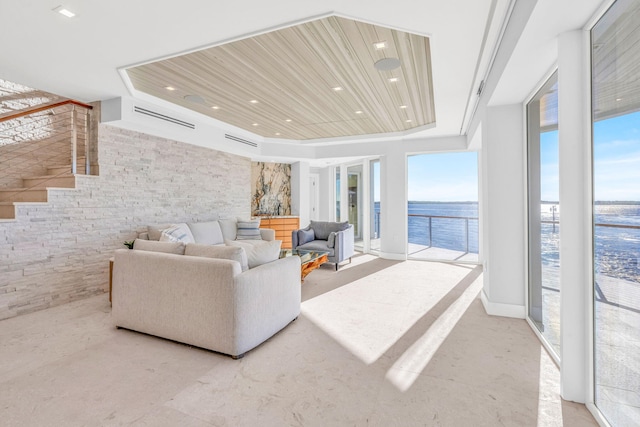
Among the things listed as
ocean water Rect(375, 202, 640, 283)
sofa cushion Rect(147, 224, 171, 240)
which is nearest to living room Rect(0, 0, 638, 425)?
ocean water Rect(375, 202, 640, 283)

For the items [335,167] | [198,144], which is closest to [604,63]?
[198,144]

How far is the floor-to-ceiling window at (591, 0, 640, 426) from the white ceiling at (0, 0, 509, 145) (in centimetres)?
87

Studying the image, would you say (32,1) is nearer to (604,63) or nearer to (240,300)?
(240,300)

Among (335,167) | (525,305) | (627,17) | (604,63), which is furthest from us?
(335,167)

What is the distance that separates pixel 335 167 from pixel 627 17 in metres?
7.15

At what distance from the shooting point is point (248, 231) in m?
6.03

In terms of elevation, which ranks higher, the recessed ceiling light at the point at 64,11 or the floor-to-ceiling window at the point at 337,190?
the recessed ceiling light at the point at 64,11

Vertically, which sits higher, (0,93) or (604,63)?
(0,93)

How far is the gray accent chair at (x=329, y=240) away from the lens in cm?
551

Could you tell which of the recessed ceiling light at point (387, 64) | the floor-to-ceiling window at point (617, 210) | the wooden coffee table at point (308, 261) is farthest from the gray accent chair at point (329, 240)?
the floor-to-ceiling window at point (617, 210)

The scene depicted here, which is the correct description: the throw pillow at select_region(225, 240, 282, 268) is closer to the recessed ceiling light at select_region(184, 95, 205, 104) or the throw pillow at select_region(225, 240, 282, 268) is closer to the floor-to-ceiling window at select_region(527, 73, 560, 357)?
the floor-to-ceiling window at select_region(527, 73, 560, 357)

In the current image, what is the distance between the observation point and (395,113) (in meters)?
5.08

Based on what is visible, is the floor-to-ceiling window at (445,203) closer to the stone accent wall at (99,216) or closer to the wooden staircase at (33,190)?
the stone accent wall at (99,216)

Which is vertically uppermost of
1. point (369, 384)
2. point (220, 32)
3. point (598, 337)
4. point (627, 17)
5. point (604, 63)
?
point (220, 32)
